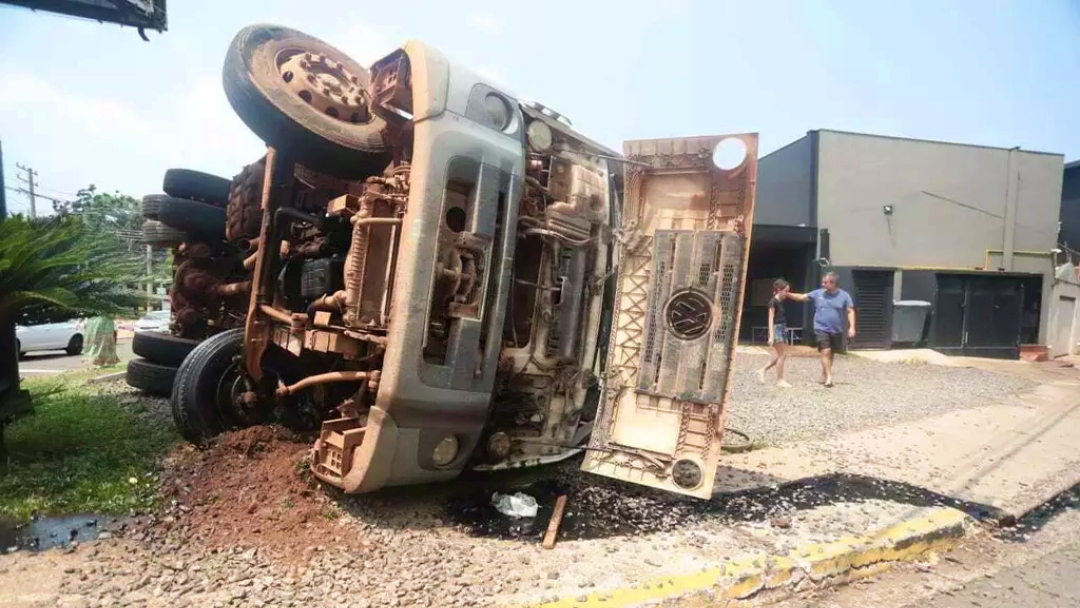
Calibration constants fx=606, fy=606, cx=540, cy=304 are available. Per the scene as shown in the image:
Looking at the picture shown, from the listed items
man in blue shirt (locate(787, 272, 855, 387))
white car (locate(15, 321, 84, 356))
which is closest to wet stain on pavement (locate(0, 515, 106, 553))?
man in blue shirt (locate(787, 272, 855, 387))

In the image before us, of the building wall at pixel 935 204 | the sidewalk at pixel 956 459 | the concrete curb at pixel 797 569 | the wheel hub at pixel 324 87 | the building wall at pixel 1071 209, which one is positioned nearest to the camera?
the concrete curb at pixel 797 569

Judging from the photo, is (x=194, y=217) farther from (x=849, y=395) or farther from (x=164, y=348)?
(x=849, y=395)

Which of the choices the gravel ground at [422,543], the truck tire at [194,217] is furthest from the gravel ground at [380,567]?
the truck tire at [194,217]

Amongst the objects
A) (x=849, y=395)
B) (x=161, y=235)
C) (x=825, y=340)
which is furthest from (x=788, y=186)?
(x=161, y=235)

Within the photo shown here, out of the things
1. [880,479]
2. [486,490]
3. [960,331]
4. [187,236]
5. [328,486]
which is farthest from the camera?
[960,331]

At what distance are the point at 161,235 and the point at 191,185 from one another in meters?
0.66

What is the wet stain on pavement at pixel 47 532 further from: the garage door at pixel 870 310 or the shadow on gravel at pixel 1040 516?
the garage door at pixel 870 310

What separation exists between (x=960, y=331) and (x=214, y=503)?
15.3 m

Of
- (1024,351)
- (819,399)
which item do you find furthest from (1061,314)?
(819,399)

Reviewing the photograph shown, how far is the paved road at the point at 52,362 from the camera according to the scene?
461 inches

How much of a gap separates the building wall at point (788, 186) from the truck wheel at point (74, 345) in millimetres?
16803

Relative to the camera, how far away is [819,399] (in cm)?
767

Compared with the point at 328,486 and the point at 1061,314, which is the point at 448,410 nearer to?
the point at 328,486

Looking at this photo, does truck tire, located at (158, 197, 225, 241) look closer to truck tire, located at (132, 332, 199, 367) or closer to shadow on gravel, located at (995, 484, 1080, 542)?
truck tire, located at (132, 332, 199, 367)
